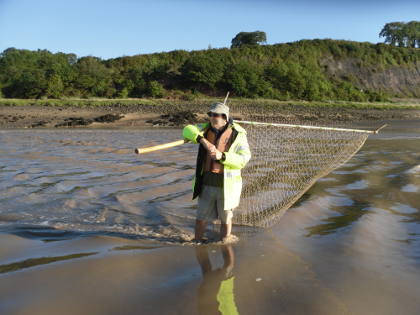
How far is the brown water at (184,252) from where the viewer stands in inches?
164

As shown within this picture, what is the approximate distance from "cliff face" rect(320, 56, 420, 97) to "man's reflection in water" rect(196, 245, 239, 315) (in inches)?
2234

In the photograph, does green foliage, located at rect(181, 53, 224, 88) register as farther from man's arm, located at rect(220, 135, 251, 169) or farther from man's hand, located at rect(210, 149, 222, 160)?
man's hand, located at rect(210, 149, 222, 160)

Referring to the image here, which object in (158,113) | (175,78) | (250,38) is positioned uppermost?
(250,38)

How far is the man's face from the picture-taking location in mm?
5207

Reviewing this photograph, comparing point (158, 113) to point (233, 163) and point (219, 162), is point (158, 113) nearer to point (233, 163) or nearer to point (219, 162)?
point (219, 162)

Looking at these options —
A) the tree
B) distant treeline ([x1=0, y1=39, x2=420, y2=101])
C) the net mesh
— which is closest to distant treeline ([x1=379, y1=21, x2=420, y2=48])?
the tree

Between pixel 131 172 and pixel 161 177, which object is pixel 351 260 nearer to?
pixel 161 177

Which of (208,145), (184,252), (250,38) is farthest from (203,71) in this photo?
(250,38)

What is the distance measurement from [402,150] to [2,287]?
48.9ft

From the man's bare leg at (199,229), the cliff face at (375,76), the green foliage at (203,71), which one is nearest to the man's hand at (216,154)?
the man's bare leg at (199,229)

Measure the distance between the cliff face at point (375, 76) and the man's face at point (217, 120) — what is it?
5644 cm

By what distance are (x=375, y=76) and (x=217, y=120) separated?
203ft

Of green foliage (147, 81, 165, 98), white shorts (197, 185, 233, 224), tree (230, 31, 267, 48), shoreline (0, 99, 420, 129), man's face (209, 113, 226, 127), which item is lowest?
white shorts (197, 185, 233, 224)

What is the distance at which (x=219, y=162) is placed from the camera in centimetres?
536
